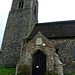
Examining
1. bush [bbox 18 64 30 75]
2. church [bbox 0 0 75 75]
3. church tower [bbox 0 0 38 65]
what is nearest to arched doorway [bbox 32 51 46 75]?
church [bbox 0 0 75 75]

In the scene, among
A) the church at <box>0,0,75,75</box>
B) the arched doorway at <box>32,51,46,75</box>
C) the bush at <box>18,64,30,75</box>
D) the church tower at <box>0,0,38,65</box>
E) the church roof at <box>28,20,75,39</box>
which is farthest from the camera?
the church tower at <box>0,0,38,65</box>

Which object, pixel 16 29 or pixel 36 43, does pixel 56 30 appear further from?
pixel 16 29

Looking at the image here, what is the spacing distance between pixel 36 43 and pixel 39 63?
2.83 meters

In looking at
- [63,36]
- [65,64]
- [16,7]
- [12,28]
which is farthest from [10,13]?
[65,64]

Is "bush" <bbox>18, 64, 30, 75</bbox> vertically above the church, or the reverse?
the church

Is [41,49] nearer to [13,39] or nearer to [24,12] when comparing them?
[13,39]

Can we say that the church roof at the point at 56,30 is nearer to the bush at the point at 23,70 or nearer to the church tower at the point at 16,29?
the church tower at the point at 16,29

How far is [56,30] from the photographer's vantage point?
18.5 m

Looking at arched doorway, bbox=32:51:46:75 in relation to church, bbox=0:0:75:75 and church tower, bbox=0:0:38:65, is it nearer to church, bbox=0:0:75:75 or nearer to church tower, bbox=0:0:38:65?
church, bbox=0:0:75:75

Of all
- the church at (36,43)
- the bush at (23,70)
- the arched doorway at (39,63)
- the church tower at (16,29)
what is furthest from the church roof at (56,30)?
the bush at (23,70)

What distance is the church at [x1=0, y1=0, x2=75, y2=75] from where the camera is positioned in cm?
1311

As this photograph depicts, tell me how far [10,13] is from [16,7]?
2444 mm

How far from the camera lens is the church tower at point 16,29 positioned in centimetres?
1908

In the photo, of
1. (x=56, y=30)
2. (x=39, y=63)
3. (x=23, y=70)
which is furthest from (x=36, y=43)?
(x=56, y=30)
